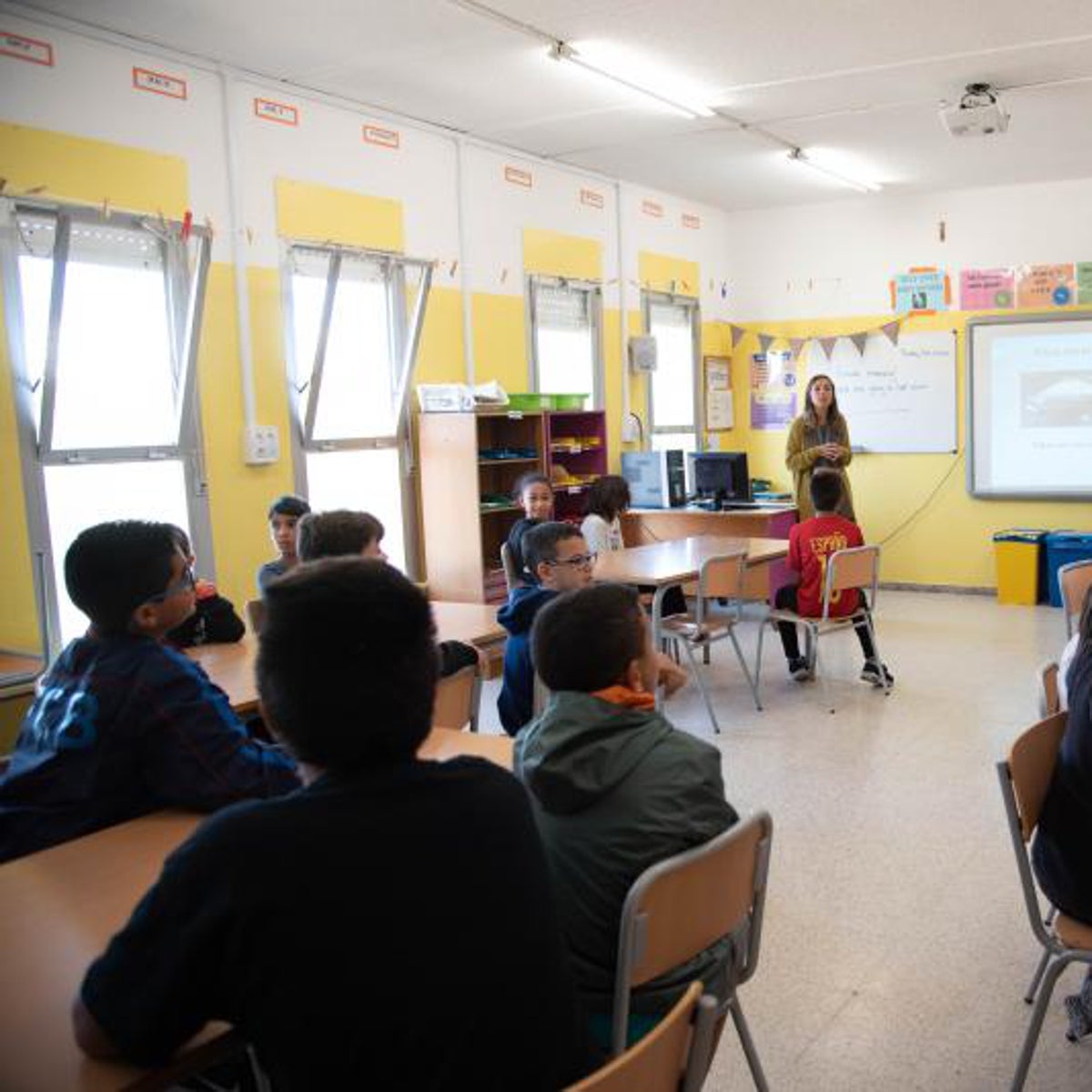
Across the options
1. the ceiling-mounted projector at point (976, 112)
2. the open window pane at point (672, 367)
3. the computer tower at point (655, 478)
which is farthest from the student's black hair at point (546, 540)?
the open window pane at point (672, 367)

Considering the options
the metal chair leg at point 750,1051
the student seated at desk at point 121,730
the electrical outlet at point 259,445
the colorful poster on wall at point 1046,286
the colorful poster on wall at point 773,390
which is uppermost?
the colorful poster on wall at point 1046,286

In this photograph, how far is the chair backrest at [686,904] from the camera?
163cm

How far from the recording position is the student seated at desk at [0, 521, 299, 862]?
1.84 m

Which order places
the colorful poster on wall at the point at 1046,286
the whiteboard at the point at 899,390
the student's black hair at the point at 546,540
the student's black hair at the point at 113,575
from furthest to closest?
the whiteboard at the point at 899,390
the colorful poster on wall at the point at 1046,286
the student's black hair at the point at 546,540
the student's black hair at the point at 113,575

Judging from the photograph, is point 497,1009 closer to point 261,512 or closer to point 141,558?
point 141,558

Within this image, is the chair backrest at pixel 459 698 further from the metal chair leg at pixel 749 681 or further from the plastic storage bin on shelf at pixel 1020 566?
the plastic storage bin on shelf at pixel 1020 566

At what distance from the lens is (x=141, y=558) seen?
1.97 metres

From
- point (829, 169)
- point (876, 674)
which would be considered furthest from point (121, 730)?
point (829, 169)

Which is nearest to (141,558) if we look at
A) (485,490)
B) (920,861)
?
(920,861)

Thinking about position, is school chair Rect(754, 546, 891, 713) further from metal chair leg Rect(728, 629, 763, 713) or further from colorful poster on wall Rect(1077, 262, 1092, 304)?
colorful poster on wall Rect(1077, 262, 1092, 304)

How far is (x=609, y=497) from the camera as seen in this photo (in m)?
6.05

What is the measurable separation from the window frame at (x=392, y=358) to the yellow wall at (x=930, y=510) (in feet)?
13.8

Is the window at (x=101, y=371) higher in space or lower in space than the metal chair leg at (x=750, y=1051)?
higher

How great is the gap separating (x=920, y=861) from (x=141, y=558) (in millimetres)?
2650
